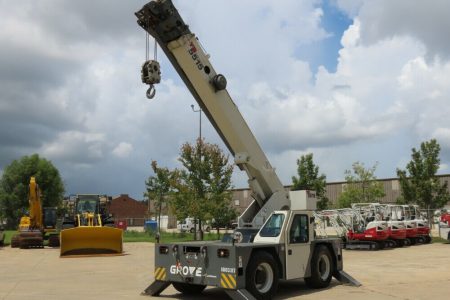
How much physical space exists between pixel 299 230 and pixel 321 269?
1.68 metres

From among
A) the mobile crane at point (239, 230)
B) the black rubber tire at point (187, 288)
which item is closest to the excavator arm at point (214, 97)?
the mobile crane at point (239, 230)

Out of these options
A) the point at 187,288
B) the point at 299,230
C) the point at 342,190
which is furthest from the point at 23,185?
the point at 299,230

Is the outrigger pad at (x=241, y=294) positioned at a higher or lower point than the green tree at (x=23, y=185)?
lower

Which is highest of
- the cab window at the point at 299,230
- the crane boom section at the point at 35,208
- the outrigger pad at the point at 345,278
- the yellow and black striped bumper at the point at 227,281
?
the crane boom section at the point at 35,208

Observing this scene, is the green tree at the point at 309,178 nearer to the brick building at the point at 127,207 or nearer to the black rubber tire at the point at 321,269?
the black rubber tire at the point at 321,269

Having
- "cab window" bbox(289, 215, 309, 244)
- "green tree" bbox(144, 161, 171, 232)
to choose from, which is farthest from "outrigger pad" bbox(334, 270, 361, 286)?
"green tree" bbox(144, 161, 171, 232)

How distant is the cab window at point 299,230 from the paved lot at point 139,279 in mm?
1241

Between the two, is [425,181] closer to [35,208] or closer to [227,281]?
[35,208]

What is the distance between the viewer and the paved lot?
12234 mm

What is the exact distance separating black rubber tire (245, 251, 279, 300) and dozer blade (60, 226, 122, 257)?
14483mm

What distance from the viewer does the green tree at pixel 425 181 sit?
38.8 meters

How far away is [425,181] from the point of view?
1522 inches

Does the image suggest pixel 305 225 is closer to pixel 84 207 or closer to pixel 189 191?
pixel 84 207

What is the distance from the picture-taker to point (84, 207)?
2909 cm
